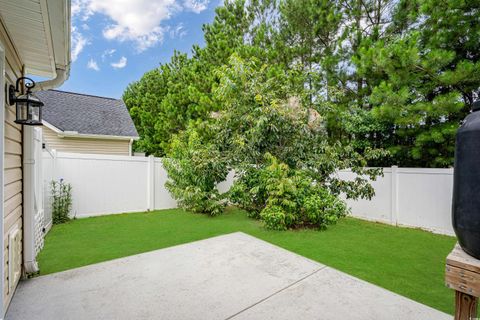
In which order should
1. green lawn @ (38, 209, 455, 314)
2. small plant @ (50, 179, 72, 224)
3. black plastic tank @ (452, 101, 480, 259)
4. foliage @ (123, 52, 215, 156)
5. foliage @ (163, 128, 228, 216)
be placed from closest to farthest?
black plastic tank @ (452, 101, 480, 259) < green lawn @ (38, 209, 455, 314) < small plant @ (50, 179, 72, 224) < foliage @ (163, 128, 228, 216) < foliage @ (123, 52, 215, 156)

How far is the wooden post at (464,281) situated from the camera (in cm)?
112

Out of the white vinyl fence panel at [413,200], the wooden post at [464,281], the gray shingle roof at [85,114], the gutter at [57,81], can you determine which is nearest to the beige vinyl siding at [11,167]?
the gutter at [57,81]

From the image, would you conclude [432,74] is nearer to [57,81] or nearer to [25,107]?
[57,81]

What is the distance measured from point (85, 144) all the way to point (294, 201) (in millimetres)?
8380

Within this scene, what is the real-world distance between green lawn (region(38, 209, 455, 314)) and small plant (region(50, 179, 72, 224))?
295 mm

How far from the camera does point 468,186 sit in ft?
3.61

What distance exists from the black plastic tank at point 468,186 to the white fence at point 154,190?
4.68 meters

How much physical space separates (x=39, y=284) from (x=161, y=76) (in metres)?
16.7

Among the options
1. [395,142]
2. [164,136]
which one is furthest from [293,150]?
[164,136]

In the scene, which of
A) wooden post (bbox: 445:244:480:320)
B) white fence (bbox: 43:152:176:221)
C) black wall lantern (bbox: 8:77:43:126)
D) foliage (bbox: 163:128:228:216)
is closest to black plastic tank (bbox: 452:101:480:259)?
wooden post (bbox: 445:244:480:320)

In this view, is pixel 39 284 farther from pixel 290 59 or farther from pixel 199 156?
pixel 290 59

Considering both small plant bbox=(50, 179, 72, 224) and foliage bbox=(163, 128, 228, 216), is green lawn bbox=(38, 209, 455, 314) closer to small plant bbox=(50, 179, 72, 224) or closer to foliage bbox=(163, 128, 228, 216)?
small plant bbox=(50, 179, 72, 224)

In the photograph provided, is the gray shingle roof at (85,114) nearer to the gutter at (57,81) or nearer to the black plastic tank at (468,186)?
the gutter at (57,81)

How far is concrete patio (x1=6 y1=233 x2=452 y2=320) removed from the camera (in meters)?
2.27
